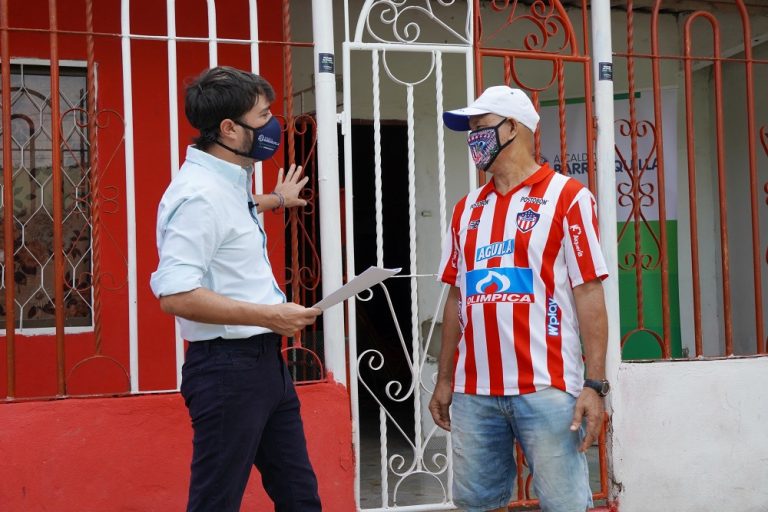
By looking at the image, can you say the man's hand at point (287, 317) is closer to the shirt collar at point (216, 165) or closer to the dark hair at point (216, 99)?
the shirt collar at point (216, 165)

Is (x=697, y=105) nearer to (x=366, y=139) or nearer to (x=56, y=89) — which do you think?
(x=366, y=139)

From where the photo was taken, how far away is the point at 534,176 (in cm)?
311

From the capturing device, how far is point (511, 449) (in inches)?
123

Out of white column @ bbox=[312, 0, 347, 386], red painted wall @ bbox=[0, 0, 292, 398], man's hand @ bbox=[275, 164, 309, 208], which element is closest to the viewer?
man's hand @ bbox=[275, 164, 309, 208]

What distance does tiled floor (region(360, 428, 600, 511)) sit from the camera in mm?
4797

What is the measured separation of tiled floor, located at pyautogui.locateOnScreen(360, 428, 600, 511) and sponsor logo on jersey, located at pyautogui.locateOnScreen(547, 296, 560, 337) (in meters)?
1.37

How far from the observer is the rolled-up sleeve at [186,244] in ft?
8.52

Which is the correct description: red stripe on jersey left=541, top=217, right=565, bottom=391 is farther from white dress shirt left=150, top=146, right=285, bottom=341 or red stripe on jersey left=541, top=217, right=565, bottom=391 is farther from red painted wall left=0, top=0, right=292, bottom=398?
red painted wall left=0, top=0, right=292, bottom=398

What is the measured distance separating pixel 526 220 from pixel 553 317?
33 centimetres

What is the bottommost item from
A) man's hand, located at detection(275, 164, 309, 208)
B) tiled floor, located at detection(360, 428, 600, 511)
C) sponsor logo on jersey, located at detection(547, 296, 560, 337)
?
tiled floor, located at detection(360, 428, 600, 511)

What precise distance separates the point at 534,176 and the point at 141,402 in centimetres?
193

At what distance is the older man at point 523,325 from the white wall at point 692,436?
155cm

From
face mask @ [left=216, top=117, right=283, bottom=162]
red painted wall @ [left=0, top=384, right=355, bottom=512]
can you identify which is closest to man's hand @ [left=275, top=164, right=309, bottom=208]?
face mask @ [left=216, top=117, right=283, bottom=162]

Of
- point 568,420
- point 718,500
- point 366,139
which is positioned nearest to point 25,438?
point 568,420
